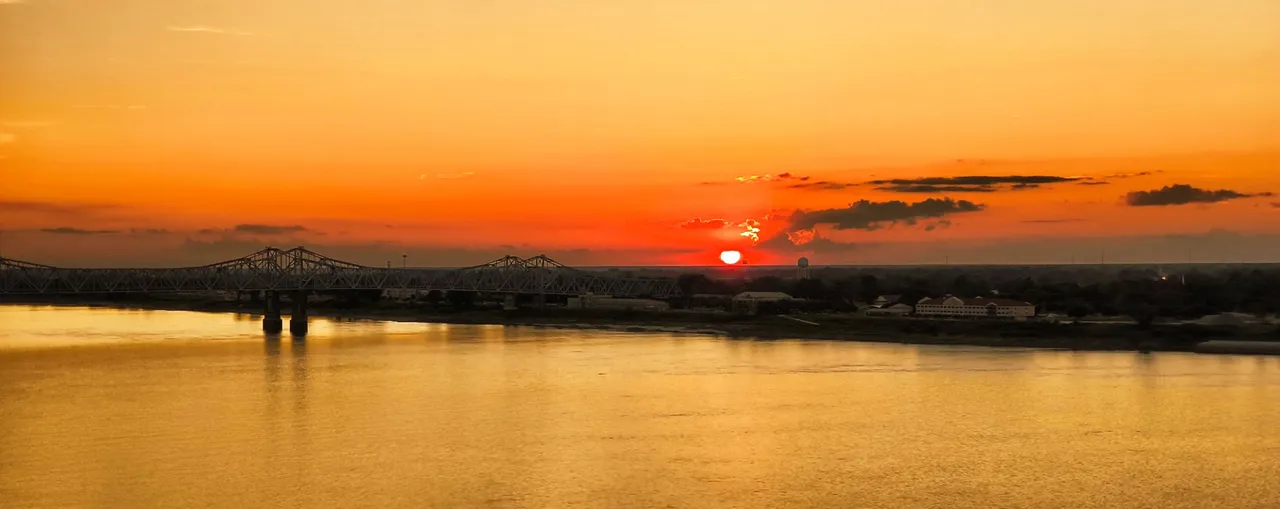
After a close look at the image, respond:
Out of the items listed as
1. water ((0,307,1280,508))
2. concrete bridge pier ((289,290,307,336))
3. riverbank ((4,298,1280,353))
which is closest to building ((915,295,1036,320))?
riverbank ((4,298,1280,353))

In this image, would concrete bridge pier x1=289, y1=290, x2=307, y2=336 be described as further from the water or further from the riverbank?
the water

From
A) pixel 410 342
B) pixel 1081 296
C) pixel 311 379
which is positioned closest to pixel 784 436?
pixel 311 379

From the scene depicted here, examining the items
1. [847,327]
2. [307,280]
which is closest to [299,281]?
[307,280]

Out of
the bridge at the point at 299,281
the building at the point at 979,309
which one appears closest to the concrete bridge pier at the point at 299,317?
the bridge at the point at 299,281

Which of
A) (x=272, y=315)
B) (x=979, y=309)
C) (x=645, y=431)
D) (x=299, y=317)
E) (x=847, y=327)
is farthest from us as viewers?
(x=272, y=315)

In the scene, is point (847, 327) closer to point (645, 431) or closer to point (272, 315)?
point (272, 315)

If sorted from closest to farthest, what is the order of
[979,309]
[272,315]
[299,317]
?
[979,309]
[299,317]
[272,315]

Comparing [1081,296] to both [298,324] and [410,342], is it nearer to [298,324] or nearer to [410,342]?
[410,342]
